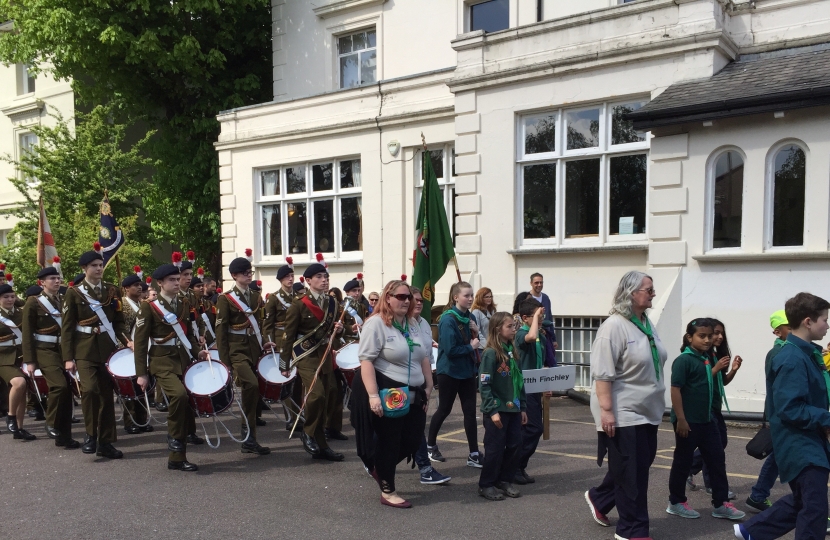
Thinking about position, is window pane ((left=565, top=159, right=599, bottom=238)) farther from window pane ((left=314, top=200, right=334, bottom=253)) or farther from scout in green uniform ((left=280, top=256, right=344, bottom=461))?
window pane ((left=314, top=200, right=334, bottom=253))

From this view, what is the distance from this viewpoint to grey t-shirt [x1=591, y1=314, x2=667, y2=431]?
5.27 metres

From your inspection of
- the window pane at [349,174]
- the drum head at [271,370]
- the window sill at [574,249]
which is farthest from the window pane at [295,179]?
the drum head at [271,370]

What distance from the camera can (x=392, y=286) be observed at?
646cm

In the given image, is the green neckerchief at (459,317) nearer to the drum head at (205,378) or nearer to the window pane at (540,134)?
the drum head at (205,378)

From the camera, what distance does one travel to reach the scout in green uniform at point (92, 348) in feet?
27.8

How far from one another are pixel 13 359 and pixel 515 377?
22.8 ft

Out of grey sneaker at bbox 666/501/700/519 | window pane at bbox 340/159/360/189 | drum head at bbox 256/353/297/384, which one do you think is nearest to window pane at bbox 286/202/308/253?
window pane at bbox 340/159/360/189

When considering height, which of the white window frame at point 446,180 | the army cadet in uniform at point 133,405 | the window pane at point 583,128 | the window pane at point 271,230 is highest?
the window pane at point 583,128

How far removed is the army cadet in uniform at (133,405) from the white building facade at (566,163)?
19.5 feet

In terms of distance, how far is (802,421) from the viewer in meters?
4.57

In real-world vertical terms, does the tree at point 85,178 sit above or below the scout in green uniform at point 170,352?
above

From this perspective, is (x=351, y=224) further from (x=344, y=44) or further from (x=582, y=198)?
(x=582, y=198)

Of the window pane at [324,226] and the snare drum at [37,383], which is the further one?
the window pane at [324,226]

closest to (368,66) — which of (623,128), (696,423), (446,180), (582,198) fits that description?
(446,180)
